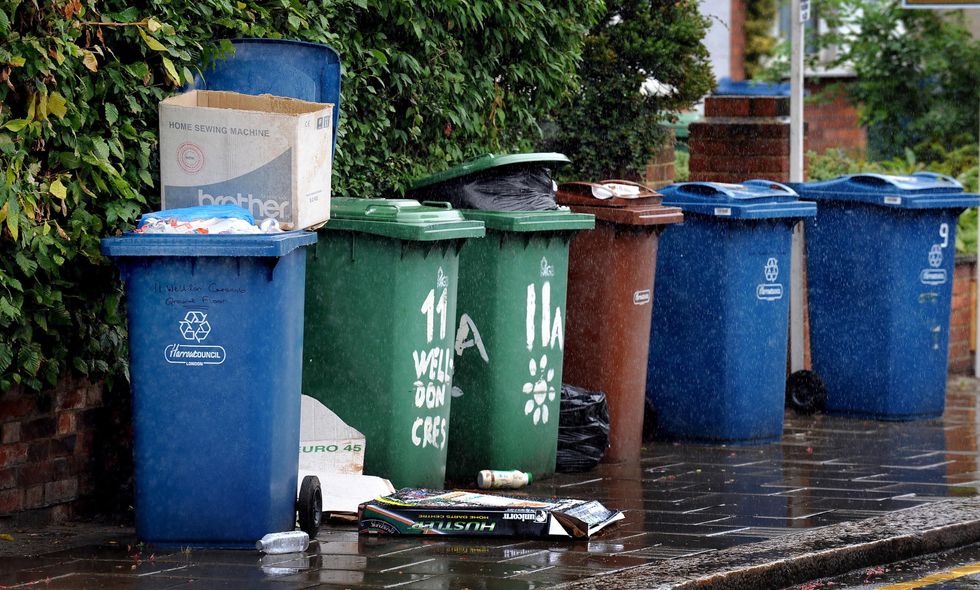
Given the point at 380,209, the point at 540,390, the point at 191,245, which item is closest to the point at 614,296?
the point at 540,390

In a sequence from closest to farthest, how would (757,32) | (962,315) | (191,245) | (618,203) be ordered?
1. (191,245)
2. (618,203)
3. (962,315)
4. (757,32)

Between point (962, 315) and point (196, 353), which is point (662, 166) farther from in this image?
point (196, 353)

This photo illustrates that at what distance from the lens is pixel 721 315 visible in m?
8.72

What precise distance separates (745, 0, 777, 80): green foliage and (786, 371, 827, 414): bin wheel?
1605 cm

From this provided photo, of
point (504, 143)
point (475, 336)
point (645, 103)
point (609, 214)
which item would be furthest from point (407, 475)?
point (645, 103)

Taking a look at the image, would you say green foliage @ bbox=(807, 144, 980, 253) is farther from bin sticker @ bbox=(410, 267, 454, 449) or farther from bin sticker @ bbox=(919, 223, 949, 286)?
bin sticker @ bbox=(410, 267, 454, 449)

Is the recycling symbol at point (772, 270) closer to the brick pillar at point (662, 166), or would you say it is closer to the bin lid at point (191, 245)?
the brick pillar at point (662, 166)

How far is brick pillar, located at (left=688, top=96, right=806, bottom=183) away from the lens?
36.2ft

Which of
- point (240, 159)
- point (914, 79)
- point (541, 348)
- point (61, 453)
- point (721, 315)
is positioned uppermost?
point (914, 79)

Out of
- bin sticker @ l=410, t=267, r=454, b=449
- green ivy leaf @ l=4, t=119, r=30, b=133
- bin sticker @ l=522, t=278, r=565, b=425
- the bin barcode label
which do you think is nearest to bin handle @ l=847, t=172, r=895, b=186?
the bin barcode label

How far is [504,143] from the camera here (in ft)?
30.4

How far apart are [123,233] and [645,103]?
5.55 m

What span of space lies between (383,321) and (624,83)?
4548mm

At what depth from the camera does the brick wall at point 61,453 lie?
616 centimetres
